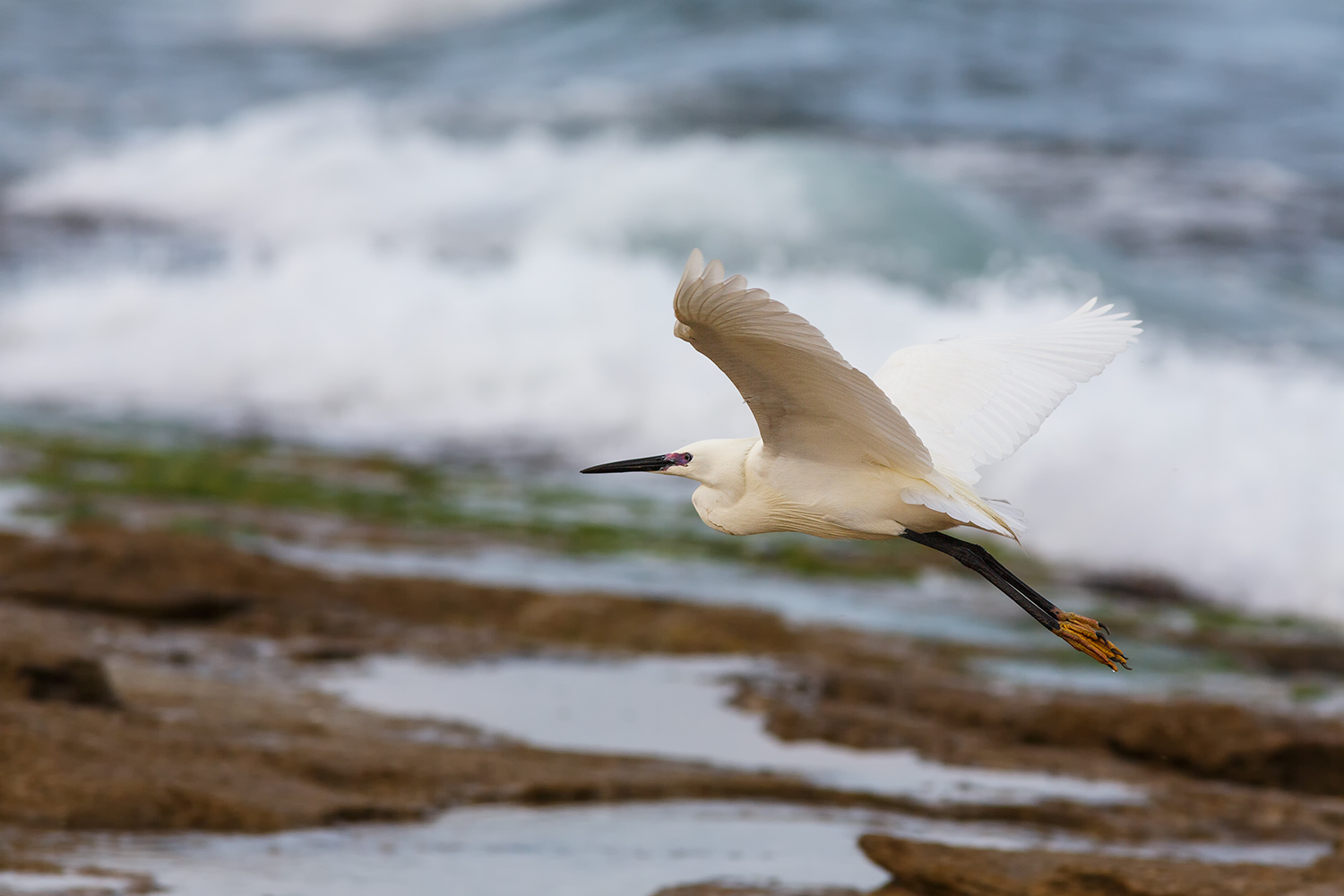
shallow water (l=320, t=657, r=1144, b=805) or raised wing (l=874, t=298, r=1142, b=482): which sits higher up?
raised wing (l=874, t=298, r=1142, b=482)

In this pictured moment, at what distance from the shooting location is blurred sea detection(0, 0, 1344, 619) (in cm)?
1263

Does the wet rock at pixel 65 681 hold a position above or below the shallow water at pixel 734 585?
below

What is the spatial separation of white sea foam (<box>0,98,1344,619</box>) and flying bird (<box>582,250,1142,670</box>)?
6128 millimetres

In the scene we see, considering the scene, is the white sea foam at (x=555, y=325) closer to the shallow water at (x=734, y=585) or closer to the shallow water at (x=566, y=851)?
the shallow water at (x=734, y=585)

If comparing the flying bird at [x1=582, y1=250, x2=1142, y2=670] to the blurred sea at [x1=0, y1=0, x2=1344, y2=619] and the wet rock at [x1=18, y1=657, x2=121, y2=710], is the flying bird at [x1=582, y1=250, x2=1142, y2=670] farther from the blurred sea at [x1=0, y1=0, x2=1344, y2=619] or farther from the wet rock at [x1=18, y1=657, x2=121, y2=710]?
the blurred sea at [x1=0, y1=0, x2=1344, y2=619]

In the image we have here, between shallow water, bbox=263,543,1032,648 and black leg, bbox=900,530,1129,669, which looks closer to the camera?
black leg, bbox=900,530,1129,669

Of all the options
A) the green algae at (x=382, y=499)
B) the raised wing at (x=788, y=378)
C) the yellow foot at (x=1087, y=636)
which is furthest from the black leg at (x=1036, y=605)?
the green algae at (x=382, y=499)

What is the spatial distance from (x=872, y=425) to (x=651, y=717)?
3243mm

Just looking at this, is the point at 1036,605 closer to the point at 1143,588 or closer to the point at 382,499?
the point at 1143,588

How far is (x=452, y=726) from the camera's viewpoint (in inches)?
251

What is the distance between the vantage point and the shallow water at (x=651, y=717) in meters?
6.04

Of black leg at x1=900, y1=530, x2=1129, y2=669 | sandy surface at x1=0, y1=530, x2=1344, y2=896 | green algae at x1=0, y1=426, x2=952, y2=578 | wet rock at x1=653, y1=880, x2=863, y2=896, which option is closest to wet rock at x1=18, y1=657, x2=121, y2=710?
sandy surface at x1=0, y1=530, x2=1344, y2=896

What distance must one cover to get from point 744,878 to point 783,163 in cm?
1717

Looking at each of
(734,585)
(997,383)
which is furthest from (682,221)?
(997,383)
